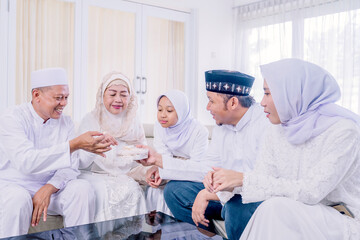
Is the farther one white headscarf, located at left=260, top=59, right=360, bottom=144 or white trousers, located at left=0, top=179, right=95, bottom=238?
white trousers, located at left=0, top=179, right=95, bottom=238

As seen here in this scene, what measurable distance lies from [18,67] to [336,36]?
3.76 metres

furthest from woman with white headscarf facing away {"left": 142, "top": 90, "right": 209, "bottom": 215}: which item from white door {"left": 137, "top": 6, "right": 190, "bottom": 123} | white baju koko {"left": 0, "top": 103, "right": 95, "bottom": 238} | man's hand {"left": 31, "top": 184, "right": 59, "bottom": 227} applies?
white door {"left": 137, "top": 6, "right": 190, "bottom": 123}

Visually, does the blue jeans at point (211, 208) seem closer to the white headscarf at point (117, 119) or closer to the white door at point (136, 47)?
the white headscarf at point (117, 119)

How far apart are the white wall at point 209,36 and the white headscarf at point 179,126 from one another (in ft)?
8.88

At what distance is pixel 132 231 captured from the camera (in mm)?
1728

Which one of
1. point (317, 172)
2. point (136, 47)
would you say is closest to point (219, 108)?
point (317, 172)

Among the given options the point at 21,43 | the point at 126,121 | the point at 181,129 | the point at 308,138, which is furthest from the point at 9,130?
the point at 21,43

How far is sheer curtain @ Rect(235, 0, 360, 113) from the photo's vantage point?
15.0 feet

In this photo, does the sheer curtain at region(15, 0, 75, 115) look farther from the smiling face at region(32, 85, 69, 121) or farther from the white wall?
the smiling face at region(32, 85, 69, 121)

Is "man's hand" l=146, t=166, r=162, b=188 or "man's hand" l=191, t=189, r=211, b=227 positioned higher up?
"man's hand" l=146, t=166, r=162, b=188

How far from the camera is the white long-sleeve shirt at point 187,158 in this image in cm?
253

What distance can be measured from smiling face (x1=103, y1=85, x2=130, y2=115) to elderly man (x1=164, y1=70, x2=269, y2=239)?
2.32 ft

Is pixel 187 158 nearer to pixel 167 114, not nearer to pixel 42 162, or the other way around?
pixel 167 114

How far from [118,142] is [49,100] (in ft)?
2.14
